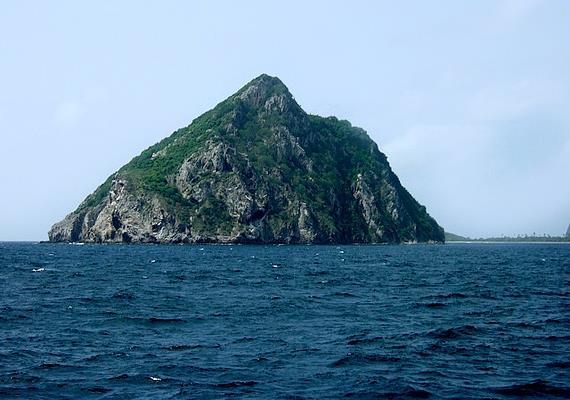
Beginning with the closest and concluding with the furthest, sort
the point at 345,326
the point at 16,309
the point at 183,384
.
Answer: the point at 183,384, the point at 345,326, the point at 16,309

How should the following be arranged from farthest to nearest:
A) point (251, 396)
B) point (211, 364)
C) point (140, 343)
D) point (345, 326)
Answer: point (345, 326) < point (140, 343) < point (211, 364) < point (251, 396)

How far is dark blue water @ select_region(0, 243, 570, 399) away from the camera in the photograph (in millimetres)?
22609

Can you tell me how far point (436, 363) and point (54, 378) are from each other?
17.4 meters

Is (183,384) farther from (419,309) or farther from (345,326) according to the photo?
(419,309)

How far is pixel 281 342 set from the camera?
3117 centimetres

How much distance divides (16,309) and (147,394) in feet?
82.5

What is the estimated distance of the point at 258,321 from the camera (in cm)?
3819

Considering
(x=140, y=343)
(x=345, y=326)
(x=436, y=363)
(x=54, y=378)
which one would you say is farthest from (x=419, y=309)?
(x=54, y=378)

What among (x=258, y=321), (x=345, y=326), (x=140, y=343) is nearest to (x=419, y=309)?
(x=345, y=326)

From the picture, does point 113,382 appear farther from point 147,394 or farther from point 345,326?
point 345,326

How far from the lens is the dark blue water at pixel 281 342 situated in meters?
22.6

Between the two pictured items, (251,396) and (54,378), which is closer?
(251,396)

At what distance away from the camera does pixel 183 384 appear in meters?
22.6

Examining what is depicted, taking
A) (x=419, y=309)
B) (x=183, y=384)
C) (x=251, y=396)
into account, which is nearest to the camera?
(x=251, y=396)
